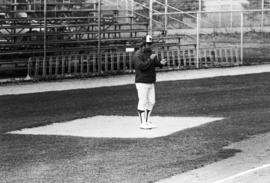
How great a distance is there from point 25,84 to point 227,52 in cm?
1152

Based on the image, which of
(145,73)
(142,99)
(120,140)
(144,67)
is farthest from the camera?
(142,99)

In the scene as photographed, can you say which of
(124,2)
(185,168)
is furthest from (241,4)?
(185,168)

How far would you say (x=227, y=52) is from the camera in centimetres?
3238

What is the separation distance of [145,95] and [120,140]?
1.67 m

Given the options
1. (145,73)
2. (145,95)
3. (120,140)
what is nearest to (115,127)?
(145,95)

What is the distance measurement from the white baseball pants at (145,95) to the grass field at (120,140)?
1132mm

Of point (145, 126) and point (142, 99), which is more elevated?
point (142, 99)

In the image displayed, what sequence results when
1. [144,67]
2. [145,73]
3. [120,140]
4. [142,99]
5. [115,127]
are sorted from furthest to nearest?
[115,127], [142,99], [145,73], [144,67], [120,140]

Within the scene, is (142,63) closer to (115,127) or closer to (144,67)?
(144,67)

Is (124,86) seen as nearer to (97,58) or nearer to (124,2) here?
(97,58)

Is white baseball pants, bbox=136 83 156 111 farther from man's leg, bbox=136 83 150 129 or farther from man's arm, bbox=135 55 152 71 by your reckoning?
man's arm, bbox=135 55 152 71

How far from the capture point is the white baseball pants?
14234mm

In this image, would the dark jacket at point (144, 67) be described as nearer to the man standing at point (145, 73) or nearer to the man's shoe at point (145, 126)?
the man standing at point (145, 73)

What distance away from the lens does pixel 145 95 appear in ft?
46.8
